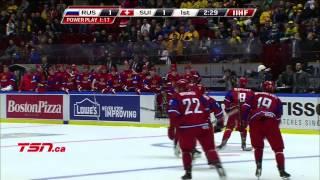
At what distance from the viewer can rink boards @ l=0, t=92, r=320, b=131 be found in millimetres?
17555

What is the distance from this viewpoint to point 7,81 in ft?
67.5

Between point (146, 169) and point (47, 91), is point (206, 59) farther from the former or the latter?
point (146, 169)

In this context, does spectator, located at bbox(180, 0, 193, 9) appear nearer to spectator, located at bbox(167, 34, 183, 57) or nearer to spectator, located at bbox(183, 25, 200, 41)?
spectator, located at bbox(183, 25, 200, 41)

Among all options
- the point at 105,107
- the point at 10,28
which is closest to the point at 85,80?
the point at 105,107

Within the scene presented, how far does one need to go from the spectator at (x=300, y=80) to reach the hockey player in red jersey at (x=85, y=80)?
20.9ft

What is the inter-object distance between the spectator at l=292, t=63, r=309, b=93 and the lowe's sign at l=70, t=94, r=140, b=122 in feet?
14.7

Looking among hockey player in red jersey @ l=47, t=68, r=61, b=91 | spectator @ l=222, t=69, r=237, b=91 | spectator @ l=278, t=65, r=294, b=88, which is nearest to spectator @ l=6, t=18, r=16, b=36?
hockey player in red jersey @ l=47, t=68, r=61, b=91

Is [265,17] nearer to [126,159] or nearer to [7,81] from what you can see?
[7,81]

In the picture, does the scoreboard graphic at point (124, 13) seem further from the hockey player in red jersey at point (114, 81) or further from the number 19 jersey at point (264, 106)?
the number 19 jersey at point (264, 106)

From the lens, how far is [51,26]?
22.6m

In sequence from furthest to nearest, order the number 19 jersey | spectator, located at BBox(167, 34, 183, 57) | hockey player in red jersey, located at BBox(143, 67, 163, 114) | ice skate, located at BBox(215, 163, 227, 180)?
1. spectator, located at BBox(167, 34, 183, 57)
2. hockey player in red jersey, located at BBox(143, 67, 163, 114)
3. the number 19 jersey
4. ice skate, located at BBox(215, 163, 227, 180)

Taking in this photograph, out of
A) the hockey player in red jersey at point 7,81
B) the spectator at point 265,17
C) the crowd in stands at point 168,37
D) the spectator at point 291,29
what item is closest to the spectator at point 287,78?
the crowd in stands at point 168,37

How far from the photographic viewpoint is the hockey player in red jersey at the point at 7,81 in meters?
20.5

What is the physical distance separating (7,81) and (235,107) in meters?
10.8
